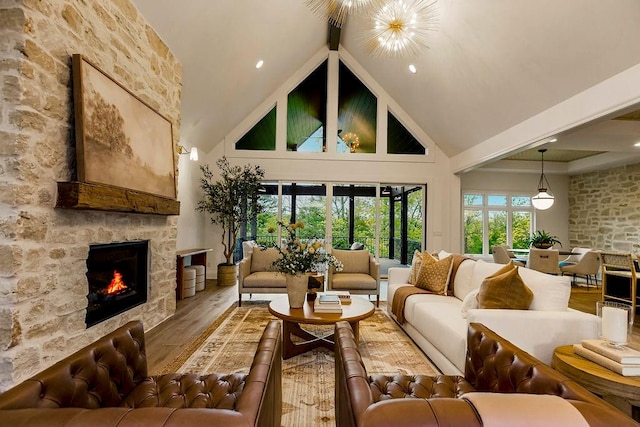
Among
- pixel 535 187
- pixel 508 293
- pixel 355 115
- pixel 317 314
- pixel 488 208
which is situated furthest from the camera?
pixel 535 187

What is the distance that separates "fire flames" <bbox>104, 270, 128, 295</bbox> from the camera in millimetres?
3021

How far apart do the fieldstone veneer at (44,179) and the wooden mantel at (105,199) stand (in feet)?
0.31

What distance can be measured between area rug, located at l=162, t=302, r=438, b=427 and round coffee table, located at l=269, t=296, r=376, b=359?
9 cm

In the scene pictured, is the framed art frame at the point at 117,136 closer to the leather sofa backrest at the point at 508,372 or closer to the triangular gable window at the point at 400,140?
the leather sofa backrest at the point at 508,372

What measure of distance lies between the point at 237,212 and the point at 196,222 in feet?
2.63

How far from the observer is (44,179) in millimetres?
2215

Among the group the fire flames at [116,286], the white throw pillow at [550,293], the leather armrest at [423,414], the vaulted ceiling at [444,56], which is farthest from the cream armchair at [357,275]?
the leather armrest at [423,414]

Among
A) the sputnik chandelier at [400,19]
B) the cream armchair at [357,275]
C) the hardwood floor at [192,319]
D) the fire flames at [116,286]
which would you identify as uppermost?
the sputnik chandelier at [400,19]

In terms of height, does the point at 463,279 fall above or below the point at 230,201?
below

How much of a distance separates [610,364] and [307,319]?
1921mm

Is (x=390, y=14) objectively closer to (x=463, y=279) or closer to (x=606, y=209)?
(x=463, y=279)

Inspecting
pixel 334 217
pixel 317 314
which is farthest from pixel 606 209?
pixel 317 314

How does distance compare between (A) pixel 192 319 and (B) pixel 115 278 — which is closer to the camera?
(B) pixel 115 278

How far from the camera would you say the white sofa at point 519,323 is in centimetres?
230
